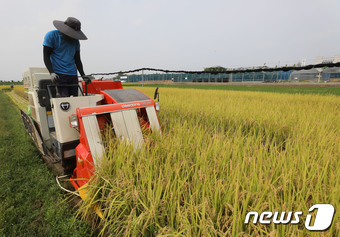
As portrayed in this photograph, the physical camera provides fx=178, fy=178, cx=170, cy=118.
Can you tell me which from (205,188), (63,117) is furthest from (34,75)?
(205,188)

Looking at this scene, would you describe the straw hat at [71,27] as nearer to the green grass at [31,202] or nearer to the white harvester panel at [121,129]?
the white harvester panel at [121,129]

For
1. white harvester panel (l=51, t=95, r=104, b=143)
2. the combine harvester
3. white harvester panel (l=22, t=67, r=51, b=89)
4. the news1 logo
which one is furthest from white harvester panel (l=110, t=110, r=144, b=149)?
white harvester panel (l=22, t=67, r=51, b=89)

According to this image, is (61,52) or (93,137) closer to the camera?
(93,137)

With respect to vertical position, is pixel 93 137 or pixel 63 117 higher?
pixel 63 117

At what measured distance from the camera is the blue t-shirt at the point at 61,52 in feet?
8.30

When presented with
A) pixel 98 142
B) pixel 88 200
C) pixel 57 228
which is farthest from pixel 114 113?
pixel 57 228

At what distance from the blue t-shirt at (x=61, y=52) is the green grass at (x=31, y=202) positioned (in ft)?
5.25

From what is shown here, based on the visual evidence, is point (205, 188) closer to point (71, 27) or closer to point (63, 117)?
point (63, 117)

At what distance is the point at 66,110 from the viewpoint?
2.13m

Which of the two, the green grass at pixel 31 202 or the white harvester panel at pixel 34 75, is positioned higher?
the white harvester panel at pixel 34 75

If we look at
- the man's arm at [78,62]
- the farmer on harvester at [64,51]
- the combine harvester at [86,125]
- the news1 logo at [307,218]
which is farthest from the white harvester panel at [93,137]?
the man's arm at [78,62]

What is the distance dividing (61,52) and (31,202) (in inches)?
81.6

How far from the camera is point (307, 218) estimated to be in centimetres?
97

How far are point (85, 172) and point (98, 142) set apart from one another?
0.32 meters
